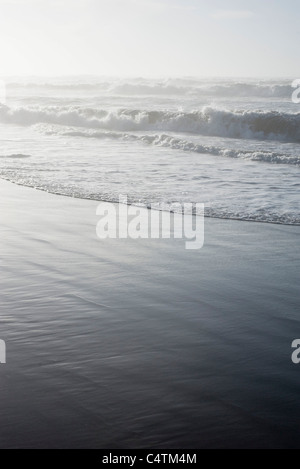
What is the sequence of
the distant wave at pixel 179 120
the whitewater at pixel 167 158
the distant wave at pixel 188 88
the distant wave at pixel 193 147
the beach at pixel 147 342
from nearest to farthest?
the beach at pixel 147 342
the whitewater at pixel 167 158
the distant wave at pixel 193 147
the distant wave at pixel 179 120
the distant wave at pixel 188 88

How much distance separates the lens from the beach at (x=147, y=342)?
9.44 feet

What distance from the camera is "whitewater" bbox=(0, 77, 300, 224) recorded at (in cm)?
930

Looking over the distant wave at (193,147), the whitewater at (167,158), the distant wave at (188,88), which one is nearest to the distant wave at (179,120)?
the whitewater at (167,158)

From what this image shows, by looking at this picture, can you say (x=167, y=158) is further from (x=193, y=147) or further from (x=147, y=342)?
(x=147, y=342)

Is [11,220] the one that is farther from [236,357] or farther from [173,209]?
[236,357]

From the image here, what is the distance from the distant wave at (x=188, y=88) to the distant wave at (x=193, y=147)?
19.7 meters

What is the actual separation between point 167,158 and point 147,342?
10797mm

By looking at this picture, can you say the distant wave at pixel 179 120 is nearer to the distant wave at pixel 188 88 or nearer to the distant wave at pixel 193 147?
the distant wave at pixel 193 147

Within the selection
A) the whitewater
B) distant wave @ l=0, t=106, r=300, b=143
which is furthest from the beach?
distant wave @ l=0, t=106, r=300, b=143

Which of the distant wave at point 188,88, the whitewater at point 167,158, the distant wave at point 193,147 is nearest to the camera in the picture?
the whitewater at point 167,158

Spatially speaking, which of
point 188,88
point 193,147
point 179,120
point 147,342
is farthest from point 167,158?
point 188,88

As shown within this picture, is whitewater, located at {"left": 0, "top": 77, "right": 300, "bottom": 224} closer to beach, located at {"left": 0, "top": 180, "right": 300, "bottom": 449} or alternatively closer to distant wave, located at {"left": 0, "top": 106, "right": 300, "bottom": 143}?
distant wave, located at {"left": 0, "top": 106, "right": 300, "bottom": 143}

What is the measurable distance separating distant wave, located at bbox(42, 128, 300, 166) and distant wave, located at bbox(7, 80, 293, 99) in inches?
777

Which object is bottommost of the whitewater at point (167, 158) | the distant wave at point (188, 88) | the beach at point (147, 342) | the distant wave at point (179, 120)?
the beach at point (147, 342)
